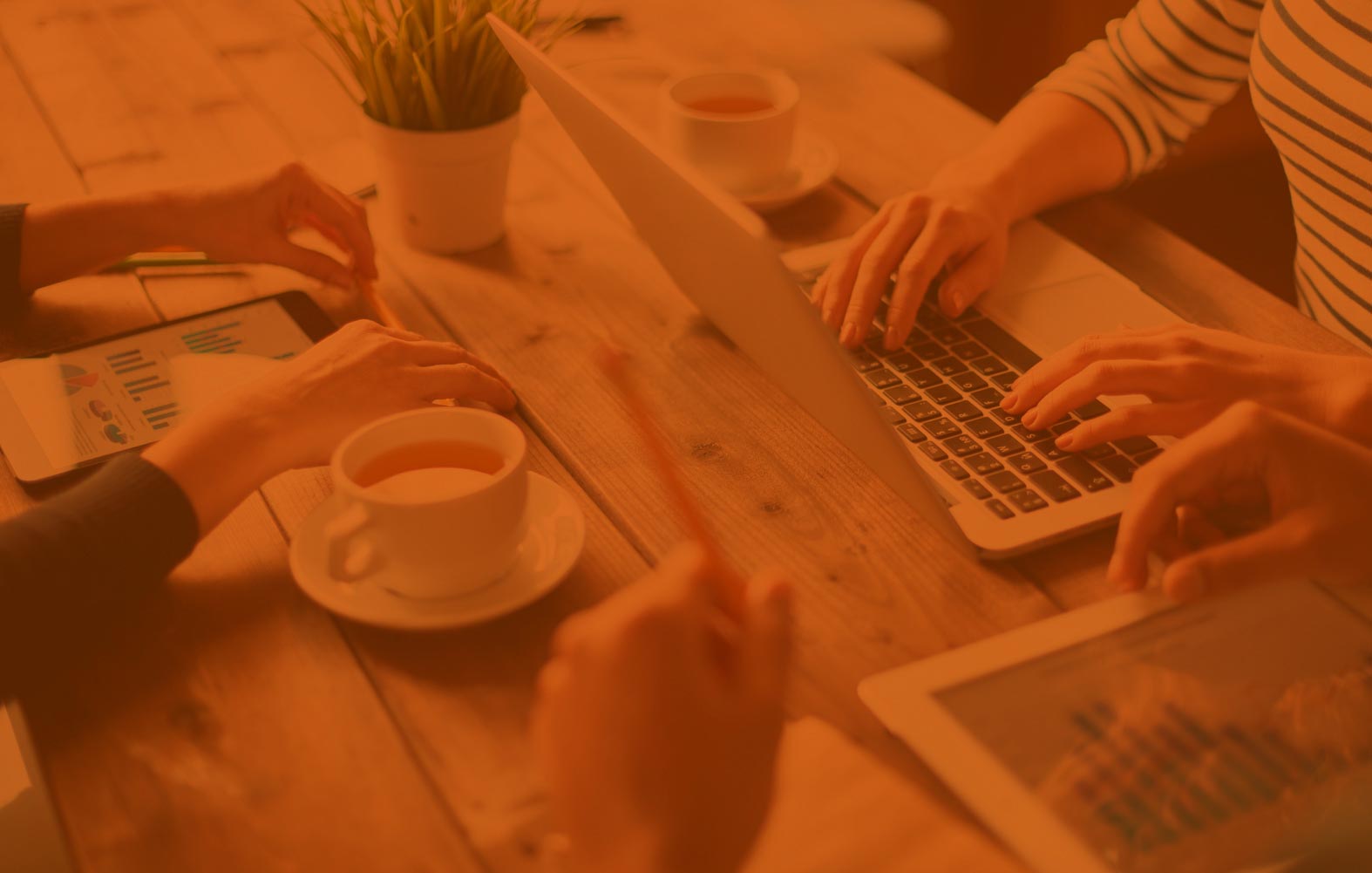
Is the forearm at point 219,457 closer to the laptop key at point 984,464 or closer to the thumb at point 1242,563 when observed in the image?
the laptop key at point 984,464

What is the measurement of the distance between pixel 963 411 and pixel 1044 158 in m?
0.36

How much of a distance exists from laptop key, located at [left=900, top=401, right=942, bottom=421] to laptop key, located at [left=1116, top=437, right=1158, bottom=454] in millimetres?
117

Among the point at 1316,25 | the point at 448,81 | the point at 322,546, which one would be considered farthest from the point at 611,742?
the point at 1316,25

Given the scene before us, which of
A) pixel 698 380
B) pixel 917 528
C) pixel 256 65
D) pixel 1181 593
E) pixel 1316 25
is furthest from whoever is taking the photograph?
pixel 256 65

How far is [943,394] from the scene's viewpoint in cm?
89

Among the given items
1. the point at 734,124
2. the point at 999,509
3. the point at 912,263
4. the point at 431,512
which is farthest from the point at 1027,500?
the point at 734,124

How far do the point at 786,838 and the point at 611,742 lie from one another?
14 cm

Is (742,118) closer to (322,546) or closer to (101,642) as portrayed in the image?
(322,546)

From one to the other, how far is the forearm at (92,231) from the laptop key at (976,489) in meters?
0.65

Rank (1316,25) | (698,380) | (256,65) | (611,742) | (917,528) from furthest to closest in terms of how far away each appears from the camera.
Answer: (256,65)
(1316,25)
(698,380)
(917,528)
(611,742)

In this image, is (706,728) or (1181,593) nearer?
(706,728)

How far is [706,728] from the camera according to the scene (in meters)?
0.51

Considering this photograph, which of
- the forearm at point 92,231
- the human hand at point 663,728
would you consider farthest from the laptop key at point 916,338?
the forearm at point 92,231

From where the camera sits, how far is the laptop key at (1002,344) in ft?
3.06
